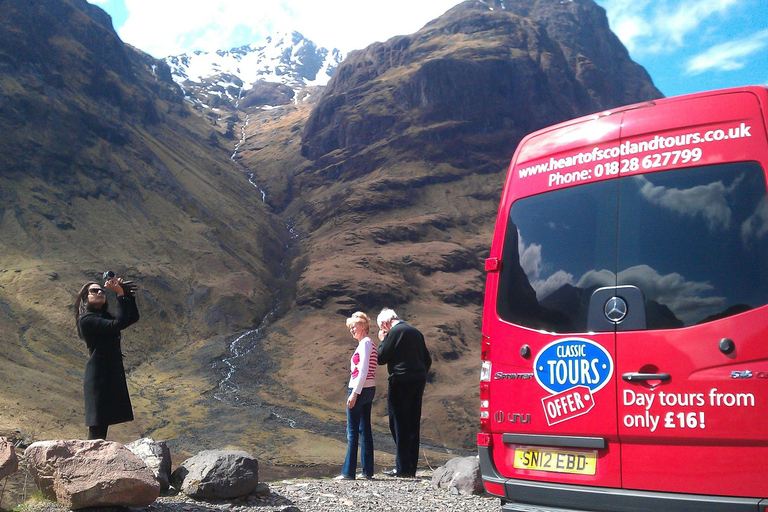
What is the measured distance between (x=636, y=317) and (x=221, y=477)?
15.7 feet

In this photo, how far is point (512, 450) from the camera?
16.4 feet

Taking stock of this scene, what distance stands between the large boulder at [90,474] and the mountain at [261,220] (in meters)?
27.2

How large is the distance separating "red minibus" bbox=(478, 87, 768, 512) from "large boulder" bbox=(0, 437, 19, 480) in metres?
4.07

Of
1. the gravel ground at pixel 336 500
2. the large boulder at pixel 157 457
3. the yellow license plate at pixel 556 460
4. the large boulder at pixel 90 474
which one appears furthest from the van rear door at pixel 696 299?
the large boulder at pixel 157 457

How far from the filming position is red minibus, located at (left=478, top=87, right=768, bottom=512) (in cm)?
393

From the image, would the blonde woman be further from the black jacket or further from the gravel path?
the gravel path

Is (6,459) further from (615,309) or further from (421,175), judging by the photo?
(421,175)

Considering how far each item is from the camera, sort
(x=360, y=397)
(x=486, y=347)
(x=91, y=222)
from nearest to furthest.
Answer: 1. (x=486, y=347)
2. (x=360, y=397)
3. (x=91, y=222)

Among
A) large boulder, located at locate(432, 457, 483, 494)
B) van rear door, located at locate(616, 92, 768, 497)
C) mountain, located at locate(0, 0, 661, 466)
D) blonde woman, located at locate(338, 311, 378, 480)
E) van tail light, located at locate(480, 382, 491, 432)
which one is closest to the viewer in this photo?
van rear door, located at locate(616, 92, 768, 497)

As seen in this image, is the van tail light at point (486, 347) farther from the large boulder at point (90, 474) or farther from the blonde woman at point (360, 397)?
the blonde woman at point (360, 397)

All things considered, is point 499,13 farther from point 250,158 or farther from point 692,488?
point 692,488

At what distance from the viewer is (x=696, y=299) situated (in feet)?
13.4

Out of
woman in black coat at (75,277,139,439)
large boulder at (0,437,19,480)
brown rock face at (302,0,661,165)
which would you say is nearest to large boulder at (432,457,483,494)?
woman in black coat at (75,277,139,439)

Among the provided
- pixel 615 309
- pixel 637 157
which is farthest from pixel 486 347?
pixel 637 157
